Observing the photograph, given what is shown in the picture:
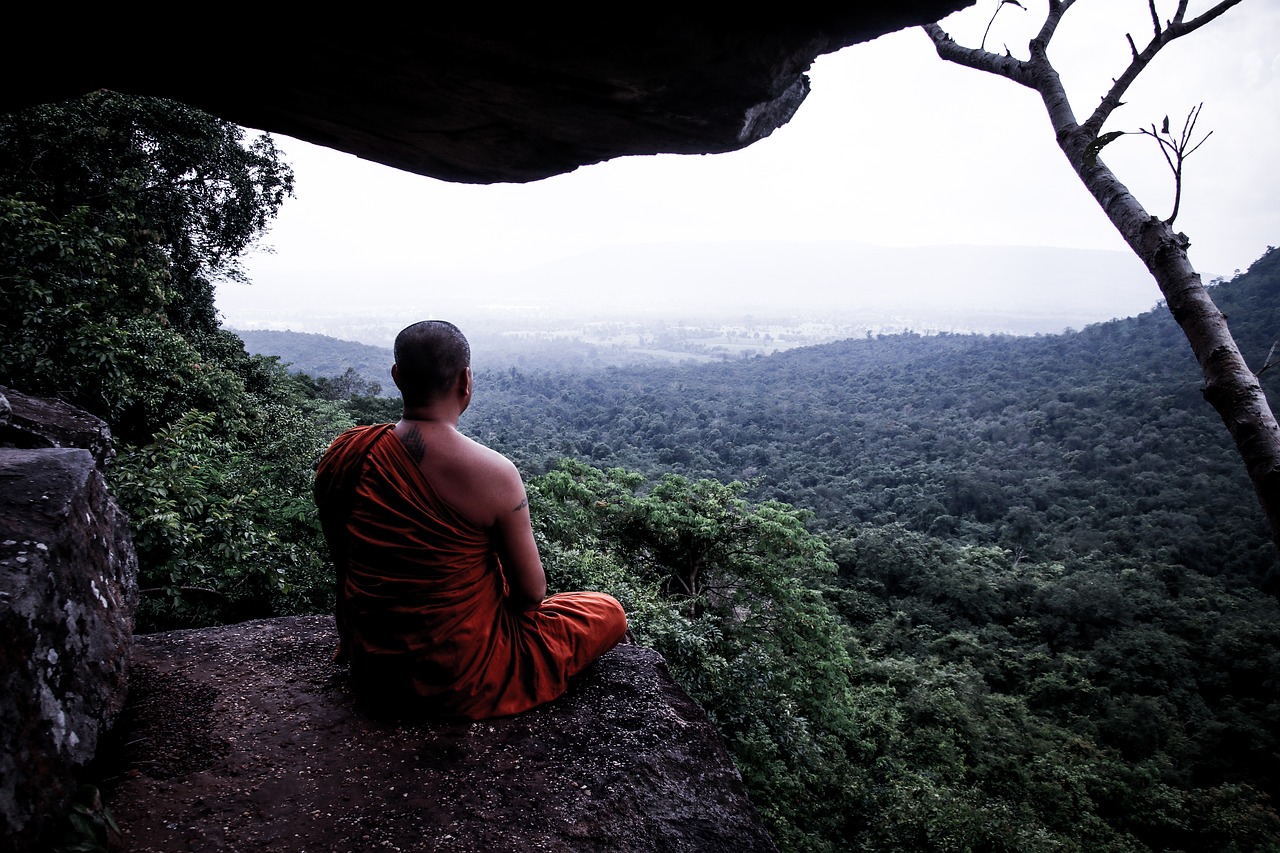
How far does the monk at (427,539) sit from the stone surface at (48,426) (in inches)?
72.2

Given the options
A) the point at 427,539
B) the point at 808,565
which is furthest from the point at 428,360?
the point at 808,565

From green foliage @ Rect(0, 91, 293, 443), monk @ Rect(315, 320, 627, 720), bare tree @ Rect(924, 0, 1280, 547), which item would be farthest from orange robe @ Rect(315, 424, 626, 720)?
green foliage @ Rect(0, 91, 293, 443)

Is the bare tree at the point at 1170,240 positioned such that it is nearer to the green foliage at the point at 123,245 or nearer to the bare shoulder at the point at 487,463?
the bare shoulder at the point at 487,463

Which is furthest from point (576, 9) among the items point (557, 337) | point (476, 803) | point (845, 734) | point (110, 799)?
point (557, 337)

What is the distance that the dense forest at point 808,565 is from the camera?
17.9ft

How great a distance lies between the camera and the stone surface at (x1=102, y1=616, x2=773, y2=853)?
2.14 m

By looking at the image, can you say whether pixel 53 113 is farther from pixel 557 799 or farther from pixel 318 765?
pixel 557 799

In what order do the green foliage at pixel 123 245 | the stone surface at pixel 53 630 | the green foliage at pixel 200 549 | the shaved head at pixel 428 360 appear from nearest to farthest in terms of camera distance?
the stone surface at pixel 53 630
the shaved head at pixel 428 360
the green foliage at pixel 200 549
the green foliage at pixel 123 245

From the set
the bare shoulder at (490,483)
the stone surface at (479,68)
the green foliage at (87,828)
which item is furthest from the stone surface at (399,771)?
the stone surface at (479,68)

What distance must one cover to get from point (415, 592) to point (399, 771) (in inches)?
26.9

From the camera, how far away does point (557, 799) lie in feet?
7.71

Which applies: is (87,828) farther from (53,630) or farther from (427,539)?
(427,539)

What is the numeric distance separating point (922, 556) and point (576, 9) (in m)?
29.3

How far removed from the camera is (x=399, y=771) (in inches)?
94.7
